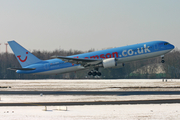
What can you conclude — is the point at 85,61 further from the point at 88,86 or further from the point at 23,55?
the point at 23,55

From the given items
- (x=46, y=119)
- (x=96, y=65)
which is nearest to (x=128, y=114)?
(x=46, y=119)

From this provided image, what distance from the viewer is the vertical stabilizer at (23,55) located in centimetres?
5425

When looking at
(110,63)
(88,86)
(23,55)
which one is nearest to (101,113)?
(110,63)

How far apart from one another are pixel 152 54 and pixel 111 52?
283 inches

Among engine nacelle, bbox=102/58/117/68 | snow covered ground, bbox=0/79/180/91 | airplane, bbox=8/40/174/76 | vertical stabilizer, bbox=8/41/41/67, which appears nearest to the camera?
airplane, bbox=8/40/174/76

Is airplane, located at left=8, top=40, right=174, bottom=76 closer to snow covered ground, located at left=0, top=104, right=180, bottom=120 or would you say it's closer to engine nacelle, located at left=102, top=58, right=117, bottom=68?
engine nacelle, located at left=102, top=58, right=117, bottom=68

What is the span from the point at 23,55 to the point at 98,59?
17857 mm

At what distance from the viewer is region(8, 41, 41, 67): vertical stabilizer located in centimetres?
5425

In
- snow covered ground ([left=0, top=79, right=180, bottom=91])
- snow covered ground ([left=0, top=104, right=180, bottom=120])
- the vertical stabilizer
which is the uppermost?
the vertical stabilizer

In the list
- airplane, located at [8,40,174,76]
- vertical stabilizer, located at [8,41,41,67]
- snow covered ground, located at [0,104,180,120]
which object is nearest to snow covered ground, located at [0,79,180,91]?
airplane, located at [8,40,174,76]

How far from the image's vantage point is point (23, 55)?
55531 mm

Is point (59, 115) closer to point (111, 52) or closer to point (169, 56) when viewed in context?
point (111, 52)

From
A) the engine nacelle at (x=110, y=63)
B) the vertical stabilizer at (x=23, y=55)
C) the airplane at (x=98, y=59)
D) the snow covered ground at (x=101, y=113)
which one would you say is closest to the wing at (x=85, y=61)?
the airplane at (x=98, y=59)

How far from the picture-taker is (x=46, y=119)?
1994 centimetres
